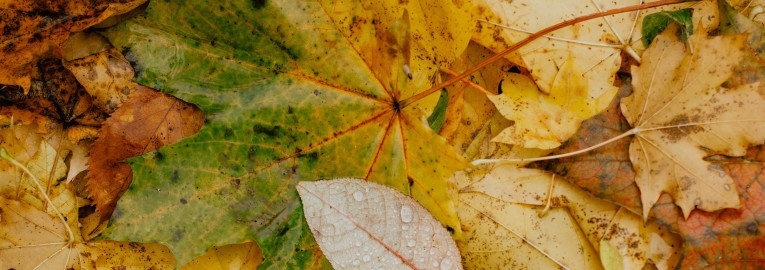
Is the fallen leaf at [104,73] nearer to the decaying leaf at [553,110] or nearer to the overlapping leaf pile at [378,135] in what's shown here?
the overlapping leaf pile at [378,135]

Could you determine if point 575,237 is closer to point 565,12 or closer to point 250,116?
point 565,12

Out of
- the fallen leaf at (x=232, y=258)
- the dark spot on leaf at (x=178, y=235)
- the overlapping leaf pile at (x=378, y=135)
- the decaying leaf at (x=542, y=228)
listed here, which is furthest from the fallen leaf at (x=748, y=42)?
the dark spot on leaf at (x=178, y=235)


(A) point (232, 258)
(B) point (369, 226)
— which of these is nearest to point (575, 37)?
(B) point (369, 226)

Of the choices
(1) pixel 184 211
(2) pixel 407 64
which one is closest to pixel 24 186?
(1) pixel 184 211

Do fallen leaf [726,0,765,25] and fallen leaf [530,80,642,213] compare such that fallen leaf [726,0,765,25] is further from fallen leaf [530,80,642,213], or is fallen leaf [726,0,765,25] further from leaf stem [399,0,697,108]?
fallen leaf [530,80,642,213]

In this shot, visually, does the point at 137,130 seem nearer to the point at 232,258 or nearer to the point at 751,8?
the point at 232,258

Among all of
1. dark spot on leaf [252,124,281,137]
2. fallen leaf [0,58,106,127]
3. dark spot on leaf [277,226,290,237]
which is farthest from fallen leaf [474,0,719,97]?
fallen leaf [0,58,106,127]
